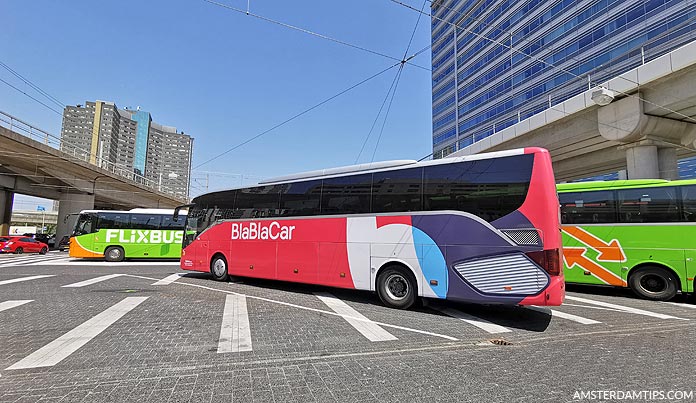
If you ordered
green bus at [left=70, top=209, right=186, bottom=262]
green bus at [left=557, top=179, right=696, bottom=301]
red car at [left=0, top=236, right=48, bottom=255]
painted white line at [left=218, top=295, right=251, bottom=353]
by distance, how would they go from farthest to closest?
red car at [left=0, top=236, right=48, bottom=255] < green bus at [left=70, top=209, right=186, bottom=262] < green bus at [left=557, top=179, right=696, bottom=301] < painted white line at [left=218, top=295, right=251, bottom=353]

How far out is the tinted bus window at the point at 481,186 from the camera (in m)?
6.67

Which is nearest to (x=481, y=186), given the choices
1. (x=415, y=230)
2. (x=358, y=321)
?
(x=415, y=230)

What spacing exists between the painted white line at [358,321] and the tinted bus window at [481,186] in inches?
107

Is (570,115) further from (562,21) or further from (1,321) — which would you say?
(562,21)

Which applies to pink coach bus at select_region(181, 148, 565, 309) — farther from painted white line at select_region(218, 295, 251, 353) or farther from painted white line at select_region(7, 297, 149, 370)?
painted white line at select_region(7, 297, 149, 370)

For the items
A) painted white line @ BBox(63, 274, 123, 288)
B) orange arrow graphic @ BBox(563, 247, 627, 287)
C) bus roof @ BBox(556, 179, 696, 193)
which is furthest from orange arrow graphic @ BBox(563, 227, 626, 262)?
painted white line @ BBox(63, 274, 123, 288)

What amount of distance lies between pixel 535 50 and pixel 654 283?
191 feet

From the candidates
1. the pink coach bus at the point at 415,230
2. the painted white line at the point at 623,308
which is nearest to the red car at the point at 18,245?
the pink coach bus at the point at 415,230

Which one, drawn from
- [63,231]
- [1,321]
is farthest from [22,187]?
[1,321]

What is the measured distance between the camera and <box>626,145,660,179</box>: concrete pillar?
1495 centimetres

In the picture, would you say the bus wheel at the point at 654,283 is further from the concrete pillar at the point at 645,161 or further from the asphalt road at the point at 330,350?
the concrete pillar at the point at 645,161

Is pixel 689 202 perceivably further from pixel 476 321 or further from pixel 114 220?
pixel 114 220

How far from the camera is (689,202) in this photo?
9.04m

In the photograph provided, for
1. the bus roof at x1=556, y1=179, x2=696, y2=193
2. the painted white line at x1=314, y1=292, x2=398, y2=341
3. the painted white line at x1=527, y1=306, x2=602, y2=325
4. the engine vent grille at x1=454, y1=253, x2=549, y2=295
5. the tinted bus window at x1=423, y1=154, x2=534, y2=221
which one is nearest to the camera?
the painted white line at x1=314, y1=292, x2=398, y2=341
